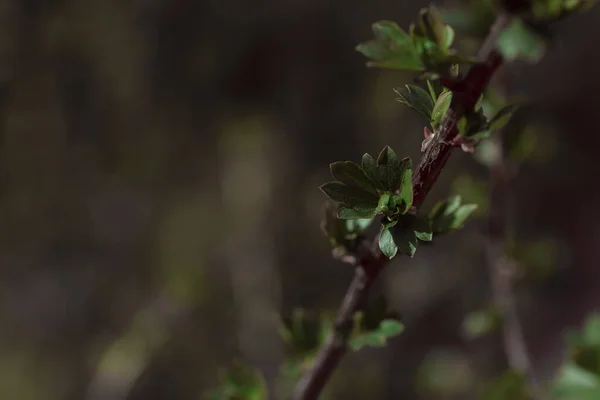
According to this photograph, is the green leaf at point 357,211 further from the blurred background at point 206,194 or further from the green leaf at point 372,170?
the blurred background at point 206,194

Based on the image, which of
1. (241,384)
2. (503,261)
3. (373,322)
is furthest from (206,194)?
(373,322)

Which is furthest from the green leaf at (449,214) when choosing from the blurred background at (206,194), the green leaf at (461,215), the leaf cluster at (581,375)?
the blurred background at (206,194)

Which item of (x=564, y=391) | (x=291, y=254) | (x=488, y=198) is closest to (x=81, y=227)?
(x=291, y=254)

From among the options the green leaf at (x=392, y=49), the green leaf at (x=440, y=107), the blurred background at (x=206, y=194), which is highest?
the green leaf at (x=392, y=49)

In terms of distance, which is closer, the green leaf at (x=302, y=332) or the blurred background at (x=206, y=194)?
the green leaf at (x=302, y=332)

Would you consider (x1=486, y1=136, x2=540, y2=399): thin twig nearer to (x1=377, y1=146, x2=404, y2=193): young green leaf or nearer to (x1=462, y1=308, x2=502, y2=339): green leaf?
(x1=462, y1=308, x2=502, y2=339): green leaf

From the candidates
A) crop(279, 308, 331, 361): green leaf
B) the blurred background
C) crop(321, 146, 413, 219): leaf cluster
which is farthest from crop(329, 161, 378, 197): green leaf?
the blurred background

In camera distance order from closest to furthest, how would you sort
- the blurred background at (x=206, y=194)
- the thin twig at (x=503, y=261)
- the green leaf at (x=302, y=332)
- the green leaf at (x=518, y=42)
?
the green leaf at (x=518, y=42) < the green leaf at (x=302, y=332) < the thin twig at (x=503, y=261) < the blurred background at (x=206, y=194)


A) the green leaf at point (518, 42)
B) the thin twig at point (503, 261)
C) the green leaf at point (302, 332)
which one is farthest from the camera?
the thin twig at point (503, 261)

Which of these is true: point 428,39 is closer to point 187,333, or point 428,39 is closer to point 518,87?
point 187,333

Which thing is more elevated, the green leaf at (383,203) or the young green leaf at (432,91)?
the young green leaf at (432,91)
